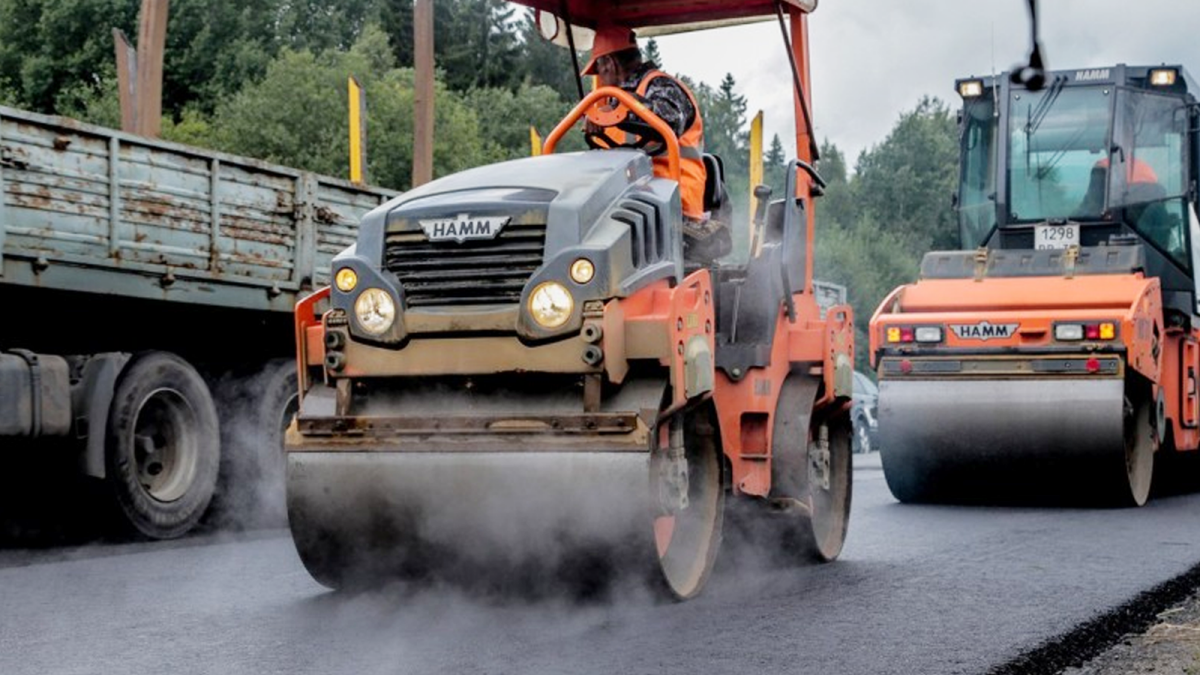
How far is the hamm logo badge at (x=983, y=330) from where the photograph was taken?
10906 mm

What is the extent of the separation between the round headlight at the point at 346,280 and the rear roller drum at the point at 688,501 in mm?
1210

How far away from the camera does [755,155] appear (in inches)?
328

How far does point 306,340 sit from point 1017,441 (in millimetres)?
5697

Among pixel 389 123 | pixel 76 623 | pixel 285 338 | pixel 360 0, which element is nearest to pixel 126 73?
pixel 285 338

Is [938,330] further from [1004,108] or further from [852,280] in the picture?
[852,280]

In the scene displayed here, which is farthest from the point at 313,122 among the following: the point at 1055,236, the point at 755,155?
the point at 755,155

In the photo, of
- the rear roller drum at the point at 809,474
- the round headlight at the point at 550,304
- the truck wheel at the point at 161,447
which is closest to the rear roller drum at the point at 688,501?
the round headlight at the point at 550,304

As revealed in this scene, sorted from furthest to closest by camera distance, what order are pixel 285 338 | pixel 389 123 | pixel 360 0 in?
pixel 360 0 < pixel 389 123 < pixel 285 338

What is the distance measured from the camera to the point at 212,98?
49.2 m

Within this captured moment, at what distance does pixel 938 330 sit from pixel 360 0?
173 feet

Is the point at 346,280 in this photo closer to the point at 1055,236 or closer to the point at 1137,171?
the point at 1055,236

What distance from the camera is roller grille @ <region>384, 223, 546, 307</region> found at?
598 centimetres

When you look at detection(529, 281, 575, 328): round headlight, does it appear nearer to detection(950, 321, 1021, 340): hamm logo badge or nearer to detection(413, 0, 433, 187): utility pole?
detection(950, 321, 1021, 340): hamm logo badge

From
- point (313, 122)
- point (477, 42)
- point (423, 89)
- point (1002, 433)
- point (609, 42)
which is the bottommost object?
point (1002, 433)
